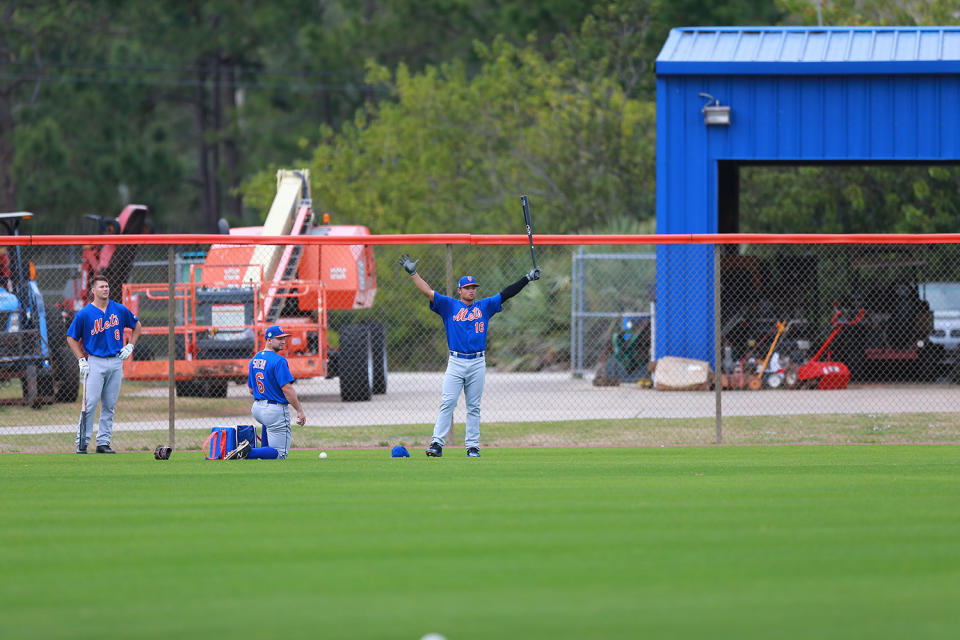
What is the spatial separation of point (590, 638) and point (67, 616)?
2.43 m

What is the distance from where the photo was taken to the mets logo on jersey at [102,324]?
13508mm

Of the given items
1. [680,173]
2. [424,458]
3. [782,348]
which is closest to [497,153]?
[680,173]

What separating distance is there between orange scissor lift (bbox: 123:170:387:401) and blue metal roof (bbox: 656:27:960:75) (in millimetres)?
6336

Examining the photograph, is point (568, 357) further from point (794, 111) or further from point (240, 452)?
point (240, 452)

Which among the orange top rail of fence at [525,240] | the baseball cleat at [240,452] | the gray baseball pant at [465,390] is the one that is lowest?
the baseball cleat at [240,452]

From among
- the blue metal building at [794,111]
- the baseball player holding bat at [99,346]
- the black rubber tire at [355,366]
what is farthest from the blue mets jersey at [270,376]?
the blue metal building at [794,111]

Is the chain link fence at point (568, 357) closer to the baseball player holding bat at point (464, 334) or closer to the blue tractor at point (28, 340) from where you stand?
the blue tractor at point (28, 340)

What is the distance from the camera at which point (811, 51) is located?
72.3ft

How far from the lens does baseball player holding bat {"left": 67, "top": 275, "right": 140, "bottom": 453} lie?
13.5 m

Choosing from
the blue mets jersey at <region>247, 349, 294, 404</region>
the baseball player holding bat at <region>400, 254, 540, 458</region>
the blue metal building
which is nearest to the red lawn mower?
the blue metal building

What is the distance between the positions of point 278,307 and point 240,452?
690 cm

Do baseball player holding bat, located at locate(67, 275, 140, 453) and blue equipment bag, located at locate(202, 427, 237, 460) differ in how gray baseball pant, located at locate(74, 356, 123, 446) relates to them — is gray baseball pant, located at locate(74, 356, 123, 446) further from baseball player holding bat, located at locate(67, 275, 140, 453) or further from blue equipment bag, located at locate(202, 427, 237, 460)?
blue equipment bag, located at locate(202, 427, 237, 460)

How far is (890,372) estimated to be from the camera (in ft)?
68.0

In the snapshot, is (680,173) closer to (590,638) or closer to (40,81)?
(590,638)
